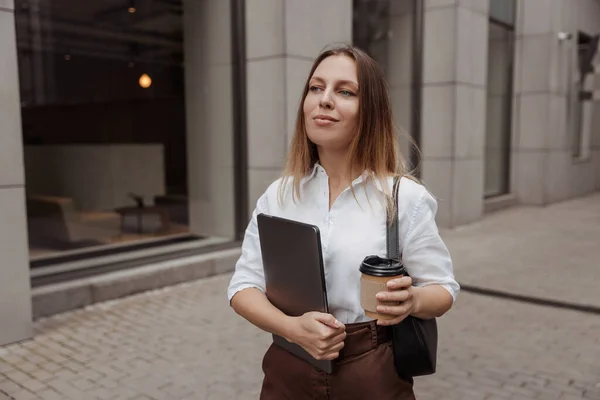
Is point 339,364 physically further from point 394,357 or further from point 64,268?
point 64,268

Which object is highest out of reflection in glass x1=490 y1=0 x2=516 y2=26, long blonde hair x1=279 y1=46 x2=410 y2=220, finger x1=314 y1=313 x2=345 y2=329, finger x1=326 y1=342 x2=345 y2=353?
reflection in glass x1=490 y1=0 x2=516 y2=26

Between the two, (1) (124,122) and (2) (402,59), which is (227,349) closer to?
(1) (124,122)

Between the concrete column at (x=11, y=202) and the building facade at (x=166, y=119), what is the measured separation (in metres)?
0.01

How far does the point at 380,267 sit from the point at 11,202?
407 cm

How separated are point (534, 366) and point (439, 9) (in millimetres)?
7832

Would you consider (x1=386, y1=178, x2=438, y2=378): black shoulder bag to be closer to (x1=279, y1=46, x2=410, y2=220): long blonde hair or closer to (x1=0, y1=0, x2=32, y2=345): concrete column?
(x1=279, y1=46, x2=410, y2=220): long blonde hair

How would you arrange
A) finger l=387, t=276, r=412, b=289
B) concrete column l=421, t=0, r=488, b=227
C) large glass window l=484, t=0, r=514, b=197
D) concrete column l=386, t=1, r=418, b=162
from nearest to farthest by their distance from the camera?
finger l=387, t=276, r=412, b=289 → concrete column l=421, t=0, r=488, b=227 → concrete column l=386, t=1, r=418, b=162 → large glass window l=484, t=0, r=514, b=197

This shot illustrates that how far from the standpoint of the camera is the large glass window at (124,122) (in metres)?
6.56

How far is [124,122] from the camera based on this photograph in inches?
303

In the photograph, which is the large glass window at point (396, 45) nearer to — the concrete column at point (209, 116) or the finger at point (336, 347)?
the concrete column at point (209, 116)

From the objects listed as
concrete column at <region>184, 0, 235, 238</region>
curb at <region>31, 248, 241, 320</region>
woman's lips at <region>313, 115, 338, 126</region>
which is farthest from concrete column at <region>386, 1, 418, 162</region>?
woman's lips at <region>313, 115, 338, 126</region>

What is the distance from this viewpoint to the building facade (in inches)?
233

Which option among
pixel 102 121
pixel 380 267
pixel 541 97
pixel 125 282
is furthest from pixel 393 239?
pixel 541 97

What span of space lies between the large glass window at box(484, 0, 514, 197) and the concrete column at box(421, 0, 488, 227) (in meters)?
2.31
